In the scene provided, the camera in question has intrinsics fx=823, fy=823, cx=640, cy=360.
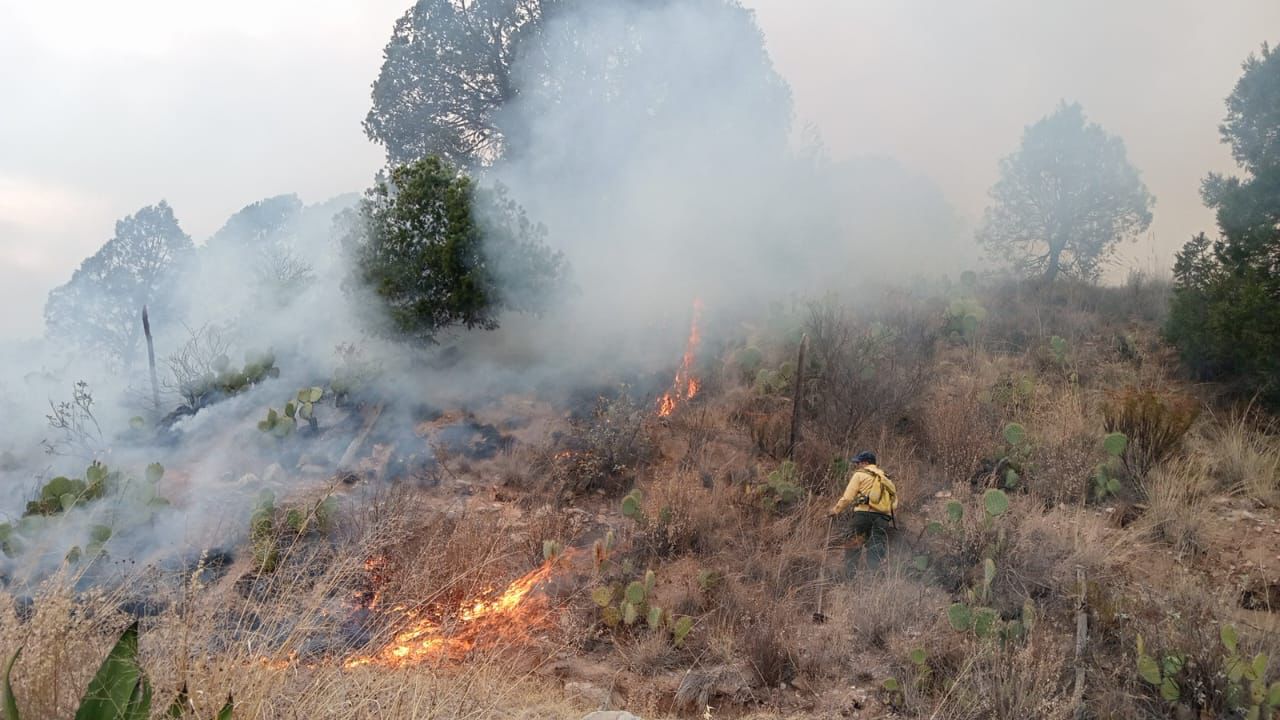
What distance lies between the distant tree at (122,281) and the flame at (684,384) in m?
12.3

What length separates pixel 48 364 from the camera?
12758 millimetres

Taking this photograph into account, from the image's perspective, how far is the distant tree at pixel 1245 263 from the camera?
9.01 metres

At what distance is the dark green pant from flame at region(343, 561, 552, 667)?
2.65 metres

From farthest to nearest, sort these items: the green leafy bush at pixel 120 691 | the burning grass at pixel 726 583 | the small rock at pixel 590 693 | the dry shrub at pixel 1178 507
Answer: the dry shrub at pixel 1178 507 < the small rock at pixel 590 693 < the burning grass at pixel 726 583 < the green leafy bush at pixel 120 691

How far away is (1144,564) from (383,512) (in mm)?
6457

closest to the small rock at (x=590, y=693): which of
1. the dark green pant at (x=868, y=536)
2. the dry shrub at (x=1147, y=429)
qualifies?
the dark green pant at (x=868, y=536)

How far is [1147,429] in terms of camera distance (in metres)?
8.38

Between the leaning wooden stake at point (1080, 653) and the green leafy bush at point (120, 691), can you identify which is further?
the leaning wooden stake at point (1080, 653)

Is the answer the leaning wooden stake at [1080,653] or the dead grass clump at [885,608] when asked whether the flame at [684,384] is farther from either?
the leaning wooden stake at [1080,653]

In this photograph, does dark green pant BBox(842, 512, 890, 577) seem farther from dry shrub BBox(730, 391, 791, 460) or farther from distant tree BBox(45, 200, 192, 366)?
distant tree BBox(45, 200, 192, 366)

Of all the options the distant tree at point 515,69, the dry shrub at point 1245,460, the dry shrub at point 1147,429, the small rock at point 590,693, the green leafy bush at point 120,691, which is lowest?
Result: the small rock at point 590,693

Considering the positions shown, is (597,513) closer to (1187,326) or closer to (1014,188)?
(1187,326)

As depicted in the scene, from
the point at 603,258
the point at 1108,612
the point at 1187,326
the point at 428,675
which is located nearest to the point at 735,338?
the point at 603,258

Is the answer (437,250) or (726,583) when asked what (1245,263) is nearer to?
(726,583)
